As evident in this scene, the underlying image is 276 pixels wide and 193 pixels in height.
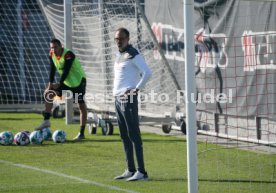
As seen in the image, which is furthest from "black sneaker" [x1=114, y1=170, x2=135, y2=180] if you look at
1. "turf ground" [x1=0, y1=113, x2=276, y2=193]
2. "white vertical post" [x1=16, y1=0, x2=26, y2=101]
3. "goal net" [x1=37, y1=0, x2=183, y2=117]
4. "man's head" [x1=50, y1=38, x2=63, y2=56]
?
"white vertical post" [x1=16, y1=0, x2=26, y2=101]

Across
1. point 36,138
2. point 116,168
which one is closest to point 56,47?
point 36,138

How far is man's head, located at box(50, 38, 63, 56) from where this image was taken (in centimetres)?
1550

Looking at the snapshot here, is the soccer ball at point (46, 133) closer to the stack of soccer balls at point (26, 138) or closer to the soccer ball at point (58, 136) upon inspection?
the stack of soccer balls at point (26, 138)

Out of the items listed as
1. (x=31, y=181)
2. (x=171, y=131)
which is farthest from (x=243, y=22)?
(x=31, y=181)

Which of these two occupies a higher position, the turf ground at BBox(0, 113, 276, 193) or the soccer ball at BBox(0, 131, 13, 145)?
the soccer ball at BBox(0, 131, 13, 145)

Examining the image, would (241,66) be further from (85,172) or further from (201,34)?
(85,172)

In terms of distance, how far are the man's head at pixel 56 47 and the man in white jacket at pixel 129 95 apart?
4.20 metres

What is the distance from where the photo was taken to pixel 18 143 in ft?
48.6

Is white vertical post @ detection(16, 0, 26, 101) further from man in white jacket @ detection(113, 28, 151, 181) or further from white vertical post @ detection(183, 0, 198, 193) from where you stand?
white vertical post @ detection(183, 0, 198, 193)

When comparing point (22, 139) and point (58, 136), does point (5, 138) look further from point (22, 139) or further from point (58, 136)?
point (58, 136)

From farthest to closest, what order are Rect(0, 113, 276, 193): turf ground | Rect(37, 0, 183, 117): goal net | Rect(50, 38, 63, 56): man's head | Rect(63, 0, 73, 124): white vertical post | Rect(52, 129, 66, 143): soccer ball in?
1. Rect(63, 0, 73, 124): white vertical post
2. Rect(37, 0, 183, 117): goal net
3. Rect(50, 38, 63, 56): man's head
4. Rect(52, 129, 66, 143): soccer ball
5. Rect(0, 113, 276, 193): turf ground

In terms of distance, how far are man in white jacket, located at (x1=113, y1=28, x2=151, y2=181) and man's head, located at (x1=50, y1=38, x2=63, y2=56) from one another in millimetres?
4202

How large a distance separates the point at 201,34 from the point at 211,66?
2.21ft

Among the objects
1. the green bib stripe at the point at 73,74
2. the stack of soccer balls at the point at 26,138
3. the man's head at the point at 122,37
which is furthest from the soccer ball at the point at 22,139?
the man's head at the point at 122,37
